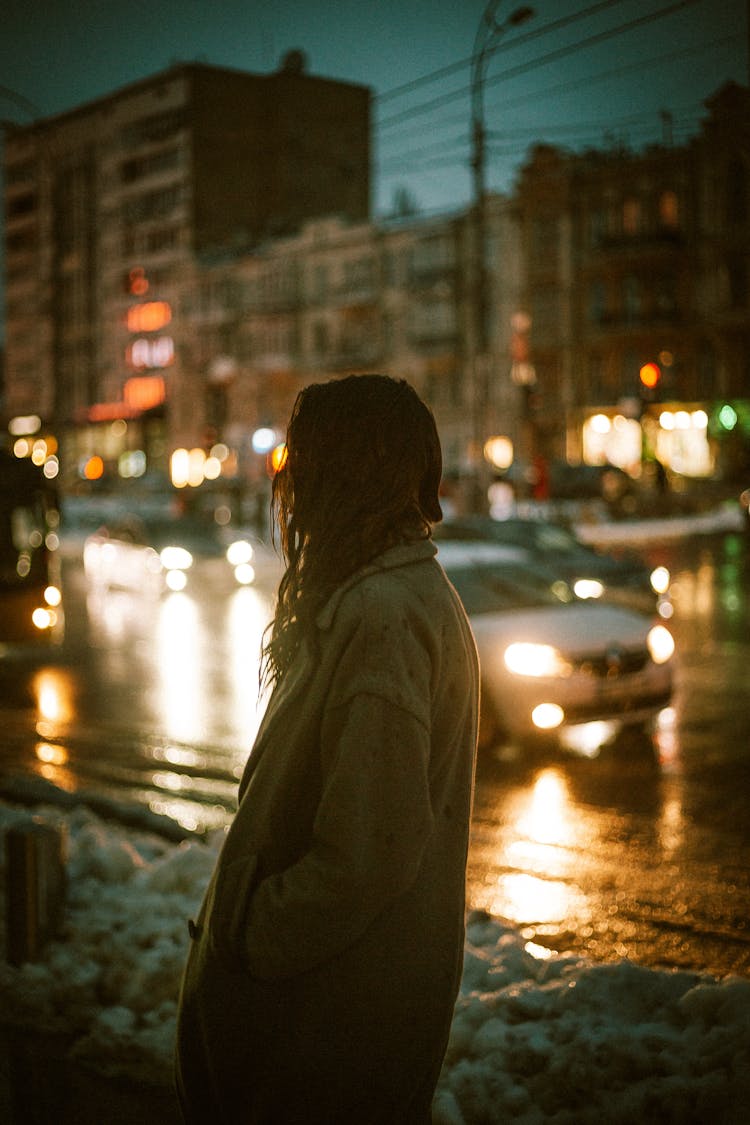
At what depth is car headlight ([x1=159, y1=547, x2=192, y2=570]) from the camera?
26.2 metres

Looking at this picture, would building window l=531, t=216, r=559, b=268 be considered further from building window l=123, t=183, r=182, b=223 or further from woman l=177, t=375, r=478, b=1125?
woman l=177, t=375, r=478, b=1125

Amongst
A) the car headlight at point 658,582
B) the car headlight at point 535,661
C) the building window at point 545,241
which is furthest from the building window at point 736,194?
the car headlight at point 535,661

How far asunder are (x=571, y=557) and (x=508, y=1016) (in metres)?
12.3

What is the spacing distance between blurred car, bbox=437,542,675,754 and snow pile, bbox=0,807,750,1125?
4.07 m

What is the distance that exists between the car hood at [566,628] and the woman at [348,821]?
7497mm

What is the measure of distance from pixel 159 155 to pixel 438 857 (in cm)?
9539

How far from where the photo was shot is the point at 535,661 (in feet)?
32.1

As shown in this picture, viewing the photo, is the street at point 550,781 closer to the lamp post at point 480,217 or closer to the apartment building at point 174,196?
the lamp post at point 480,217

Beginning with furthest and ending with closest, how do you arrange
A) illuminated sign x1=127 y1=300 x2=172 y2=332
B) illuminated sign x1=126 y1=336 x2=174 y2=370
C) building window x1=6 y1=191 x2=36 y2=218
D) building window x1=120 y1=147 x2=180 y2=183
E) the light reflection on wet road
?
building window x1=6 y1=191 x2=36 y2=218
building window x1=120 y1=147 x2=180 y2=183
illuminated sign x1=127 y1=300 x2=172 y2=332
illuminated sign x1=126 y1=336 x2=174 y2=370
the light reflection on wet road

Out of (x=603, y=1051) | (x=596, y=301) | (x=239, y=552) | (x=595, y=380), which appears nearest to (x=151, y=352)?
(x=596, y=301)

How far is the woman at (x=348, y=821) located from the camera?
7.09ft

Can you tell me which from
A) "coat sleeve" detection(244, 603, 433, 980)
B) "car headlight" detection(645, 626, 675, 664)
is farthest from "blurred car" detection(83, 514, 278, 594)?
"coat sleeve" detection(244, 603, 433, 980)

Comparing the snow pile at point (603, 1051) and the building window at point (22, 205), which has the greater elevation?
the building window at point (22, 205)

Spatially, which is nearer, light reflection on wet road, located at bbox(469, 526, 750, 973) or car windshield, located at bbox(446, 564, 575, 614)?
light reflection on wet road, located at bbox(469, 526, 750, 973)
